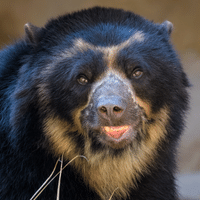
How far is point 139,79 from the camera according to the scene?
11.2 ft

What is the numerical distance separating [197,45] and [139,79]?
560 centimetres

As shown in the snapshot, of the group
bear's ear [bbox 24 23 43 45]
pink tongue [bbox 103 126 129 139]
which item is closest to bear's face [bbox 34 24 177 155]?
pink tongue [bbox 103 126 129 139]

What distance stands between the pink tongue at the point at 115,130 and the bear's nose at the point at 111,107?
7.4 inches

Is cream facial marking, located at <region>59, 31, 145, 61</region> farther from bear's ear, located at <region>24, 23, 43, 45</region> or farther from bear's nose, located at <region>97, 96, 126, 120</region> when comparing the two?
bear's nose, located at <region>97, 96, 126, 120</region>

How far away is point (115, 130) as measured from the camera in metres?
3.28

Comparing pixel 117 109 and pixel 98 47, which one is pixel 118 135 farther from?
pixel 98 47

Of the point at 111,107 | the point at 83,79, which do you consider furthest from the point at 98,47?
the point at 111,107

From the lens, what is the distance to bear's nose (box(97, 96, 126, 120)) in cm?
300

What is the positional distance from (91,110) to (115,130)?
0.27 metres

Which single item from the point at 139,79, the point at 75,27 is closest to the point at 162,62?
the point at 139,79

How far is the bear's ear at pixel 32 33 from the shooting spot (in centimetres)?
366

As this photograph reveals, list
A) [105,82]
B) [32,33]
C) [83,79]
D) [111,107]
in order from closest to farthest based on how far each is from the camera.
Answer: [111,107] → [105,82] → [83,79] → [32,33]

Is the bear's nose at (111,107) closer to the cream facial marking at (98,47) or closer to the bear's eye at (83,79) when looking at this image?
the bear's eye at (83,79)

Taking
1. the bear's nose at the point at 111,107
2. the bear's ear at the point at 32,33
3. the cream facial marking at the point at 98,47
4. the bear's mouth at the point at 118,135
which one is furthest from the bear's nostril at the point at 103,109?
the bear's ear at the point at 32,33
